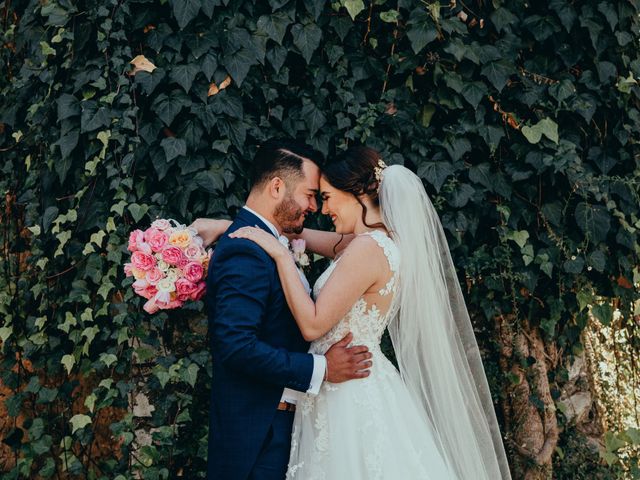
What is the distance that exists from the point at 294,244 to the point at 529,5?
6.57 feet

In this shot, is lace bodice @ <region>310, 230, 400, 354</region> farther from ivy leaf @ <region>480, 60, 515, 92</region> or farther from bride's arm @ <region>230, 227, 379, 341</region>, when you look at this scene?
ivy leaf @ <region>480, 60, 515, 92</region>

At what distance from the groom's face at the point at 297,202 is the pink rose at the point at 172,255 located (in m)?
0.44

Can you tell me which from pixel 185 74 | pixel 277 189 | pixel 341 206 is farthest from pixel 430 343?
pixel 185 74

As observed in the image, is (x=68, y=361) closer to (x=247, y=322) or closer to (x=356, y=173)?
(x=247, y=322)

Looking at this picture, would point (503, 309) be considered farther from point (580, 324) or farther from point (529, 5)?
point (529, 5)

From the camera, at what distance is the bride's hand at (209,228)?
321 cm

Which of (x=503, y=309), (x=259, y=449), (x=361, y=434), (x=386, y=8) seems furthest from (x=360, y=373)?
(x=386, y=8)

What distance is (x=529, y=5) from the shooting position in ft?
12.8

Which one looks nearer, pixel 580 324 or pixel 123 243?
pixel 123 243

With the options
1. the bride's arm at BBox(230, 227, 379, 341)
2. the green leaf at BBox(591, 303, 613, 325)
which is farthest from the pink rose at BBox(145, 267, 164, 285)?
the green leaf at BBox(591, 303, 613, 325)

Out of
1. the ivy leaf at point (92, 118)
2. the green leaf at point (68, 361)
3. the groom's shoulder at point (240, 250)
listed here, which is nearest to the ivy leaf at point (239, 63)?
the ivy leaf at point (92, 118)

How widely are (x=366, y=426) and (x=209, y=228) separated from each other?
117 cm

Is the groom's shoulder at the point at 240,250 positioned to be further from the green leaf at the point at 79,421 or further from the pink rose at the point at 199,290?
the green leaf at the point at 79,421

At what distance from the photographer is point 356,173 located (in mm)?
3004
